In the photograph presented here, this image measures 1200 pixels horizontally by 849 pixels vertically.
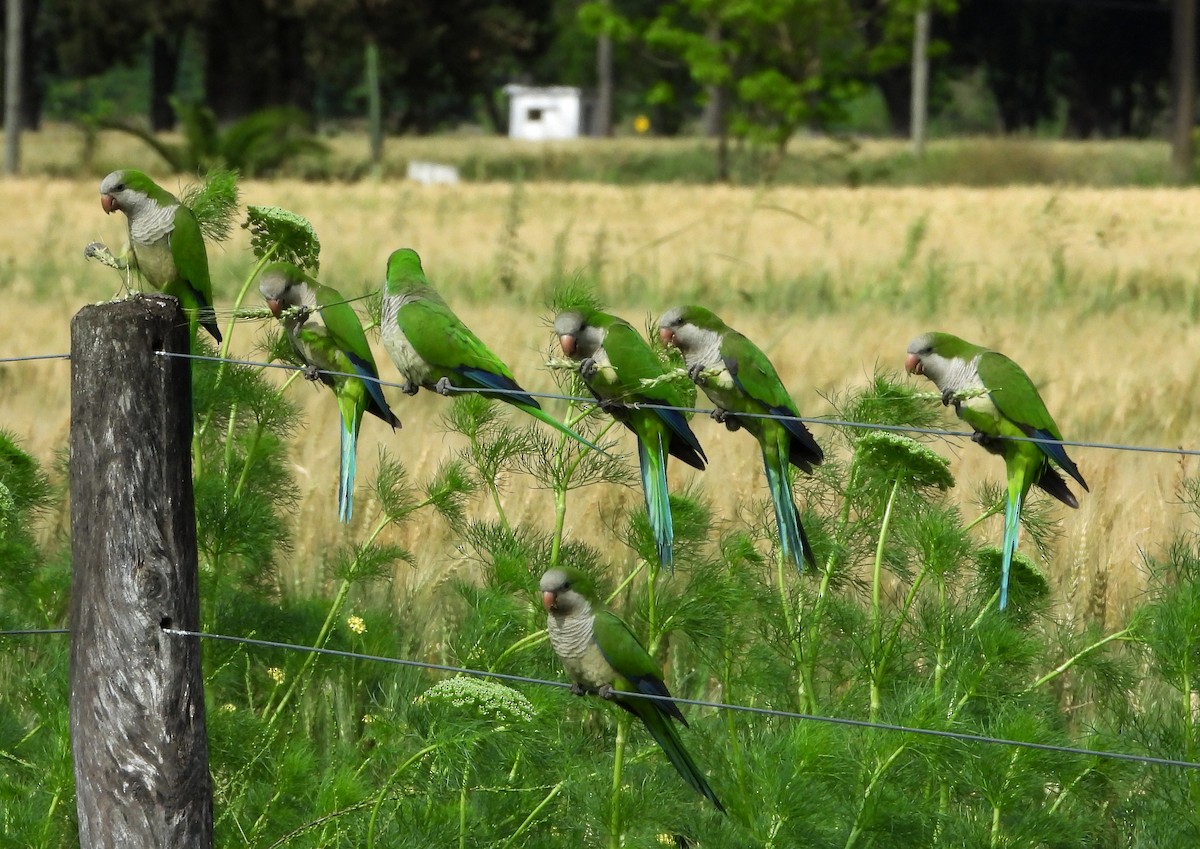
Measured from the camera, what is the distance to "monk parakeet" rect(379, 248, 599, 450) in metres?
3.03

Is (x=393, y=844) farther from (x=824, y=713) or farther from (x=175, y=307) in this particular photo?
(x=175, y=307)

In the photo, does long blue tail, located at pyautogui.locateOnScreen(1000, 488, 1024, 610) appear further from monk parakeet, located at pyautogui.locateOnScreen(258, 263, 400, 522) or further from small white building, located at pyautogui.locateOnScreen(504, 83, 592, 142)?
small white building, located at pyautogui.locateOnScreen(504, 83, 592, 142)

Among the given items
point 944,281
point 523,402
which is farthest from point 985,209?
point 523,402

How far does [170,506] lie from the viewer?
9.45ft

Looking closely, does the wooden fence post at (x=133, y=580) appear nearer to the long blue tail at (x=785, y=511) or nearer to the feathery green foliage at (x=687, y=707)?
the feathery green foliage at (x=687, y=707)

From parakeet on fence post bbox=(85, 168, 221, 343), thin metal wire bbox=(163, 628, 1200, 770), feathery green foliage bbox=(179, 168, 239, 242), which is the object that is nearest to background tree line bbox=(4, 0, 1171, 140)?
feathery green foliage bbox=(179, 168, 239, 242)

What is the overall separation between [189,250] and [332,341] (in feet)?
1.19

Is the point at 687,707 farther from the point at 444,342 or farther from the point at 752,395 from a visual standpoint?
the point at 444,342

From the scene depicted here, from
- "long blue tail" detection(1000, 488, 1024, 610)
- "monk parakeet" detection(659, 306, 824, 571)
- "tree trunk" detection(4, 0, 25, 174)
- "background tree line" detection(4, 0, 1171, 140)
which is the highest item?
"background tree line" detection(4, 0, 1171, 140)

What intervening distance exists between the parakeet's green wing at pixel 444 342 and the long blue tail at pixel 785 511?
0.56 meters

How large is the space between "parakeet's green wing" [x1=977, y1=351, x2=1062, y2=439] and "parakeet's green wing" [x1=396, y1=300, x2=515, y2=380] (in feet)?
3.06

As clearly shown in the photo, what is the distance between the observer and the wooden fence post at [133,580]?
2.81m

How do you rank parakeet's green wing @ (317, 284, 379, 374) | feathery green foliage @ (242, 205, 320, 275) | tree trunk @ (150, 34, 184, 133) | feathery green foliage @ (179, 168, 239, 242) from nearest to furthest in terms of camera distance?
parakeet's green wing @ (317, 284, 379, 374) → feathery green foliage @ (242, 205, 320, 275) → feathery green foliage @ (179, 168, 239, 242) → tree trunk @ (150, 34, 184, 133)

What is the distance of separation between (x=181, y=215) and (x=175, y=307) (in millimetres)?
359
